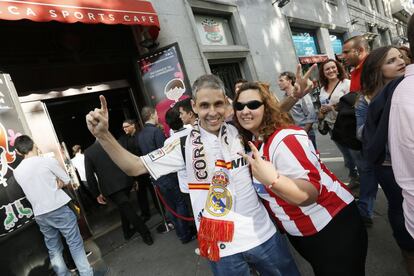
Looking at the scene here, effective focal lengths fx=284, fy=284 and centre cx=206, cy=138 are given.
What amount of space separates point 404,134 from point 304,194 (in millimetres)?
458

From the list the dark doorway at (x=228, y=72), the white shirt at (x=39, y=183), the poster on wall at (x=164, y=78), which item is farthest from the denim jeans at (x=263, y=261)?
the dark doorway at (x=228, y=72)

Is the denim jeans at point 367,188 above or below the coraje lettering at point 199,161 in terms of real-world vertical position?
below

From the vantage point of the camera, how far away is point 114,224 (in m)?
5.27

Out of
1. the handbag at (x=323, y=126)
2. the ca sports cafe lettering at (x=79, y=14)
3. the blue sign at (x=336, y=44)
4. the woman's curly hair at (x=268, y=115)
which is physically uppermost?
the ca sports cafe lettering at (x=79, y=14)

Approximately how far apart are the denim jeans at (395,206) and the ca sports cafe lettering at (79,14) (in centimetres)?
403

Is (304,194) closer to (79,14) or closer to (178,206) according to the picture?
(178,206)

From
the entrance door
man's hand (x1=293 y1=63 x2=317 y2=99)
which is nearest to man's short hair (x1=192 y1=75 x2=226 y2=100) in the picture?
man's hand (x1=293 y1=63 x2=317 y2=99)

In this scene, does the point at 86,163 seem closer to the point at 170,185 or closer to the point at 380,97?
the point at 170,185

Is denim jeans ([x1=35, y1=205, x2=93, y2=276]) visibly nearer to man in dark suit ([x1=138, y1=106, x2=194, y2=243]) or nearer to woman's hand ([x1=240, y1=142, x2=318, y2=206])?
man in dark suit ([x1=138, y1=106, x2=194, y2=243])

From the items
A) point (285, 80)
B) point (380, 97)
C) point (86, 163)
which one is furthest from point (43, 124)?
point (380, 97)

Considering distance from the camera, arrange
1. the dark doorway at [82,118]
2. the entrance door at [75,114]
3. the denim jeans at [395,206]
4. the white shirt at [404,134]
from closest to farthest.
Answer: the white shirt at [404,134] < the denim jeans at [395,206] < the entrance door at [75,114] < the dark doorway at [82,118]

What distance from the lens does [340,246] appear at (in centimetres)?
148

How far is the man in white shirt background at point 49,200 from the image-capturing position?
3172 mm

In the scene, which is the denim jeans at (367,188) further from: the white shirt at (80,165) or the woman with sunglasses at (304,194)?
the white shirt at (80,165)
